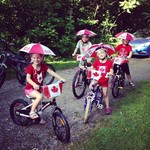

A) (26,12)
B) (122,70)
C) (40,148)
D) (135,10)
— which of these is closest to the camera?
(40,148)

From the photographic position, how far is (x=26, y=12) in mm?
12633

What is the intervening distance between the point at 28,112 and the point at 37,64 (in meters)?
1.12

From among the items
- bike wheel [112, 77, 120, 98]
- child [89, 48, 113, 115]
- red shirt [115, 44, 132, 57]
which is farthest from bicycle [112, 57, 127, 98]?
child [89, 48, 113, 115]

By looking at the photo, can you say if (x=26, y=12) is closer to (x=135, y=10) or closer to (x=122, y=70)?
(x=122, y=70)

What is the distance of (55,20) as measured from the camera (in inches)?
537

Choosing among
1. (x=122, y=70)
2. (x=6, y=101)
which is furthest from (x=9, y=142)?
(x=122, y=70)

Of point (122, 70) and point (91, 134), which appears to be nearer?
point (91, 134)

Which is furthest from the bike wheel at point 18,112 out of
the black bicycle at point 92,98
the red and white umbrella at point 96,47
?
the red and white umbrella at point 96,47

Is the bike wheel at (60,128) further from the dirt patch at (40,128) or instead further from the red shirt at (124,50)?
the red shirt at (124,50)

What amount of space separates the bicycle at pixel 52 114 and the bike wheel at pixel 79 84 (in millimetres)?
2016

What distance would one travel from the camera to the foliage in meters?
12.2

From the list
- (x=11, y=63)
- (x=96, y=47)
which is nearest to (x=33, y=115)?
(x=96, y=47)

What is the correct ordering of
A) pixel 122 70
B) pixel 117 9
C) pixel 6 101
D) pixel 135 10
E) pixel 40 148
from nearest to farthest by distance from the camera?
pixel 40 148 < pixel 6 101 < pixel 122 70 < pixel 117 9 < pixel 135 10

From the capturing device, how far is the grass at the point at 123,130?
4961 mm
